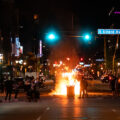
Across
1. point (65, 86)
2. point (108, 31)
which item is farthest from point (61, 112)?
point (65, 86)

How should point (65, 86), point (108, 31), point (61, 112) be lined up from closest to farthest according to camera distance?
point (61, 112) < point (108, 31) < point (65, 86)

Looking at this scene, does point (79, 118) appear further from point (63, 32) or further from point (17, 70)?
point (17, 70)

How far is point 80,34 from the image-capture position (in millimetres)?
31000

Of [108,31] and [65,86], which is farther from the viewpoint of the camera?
[65,86]

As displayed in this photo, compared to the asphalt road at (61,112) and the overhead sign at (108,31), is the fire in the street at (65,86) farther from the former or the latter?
the asphalt road at (61,112)

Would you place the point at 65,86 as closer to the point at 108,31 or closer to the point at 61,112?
the point at 108,31

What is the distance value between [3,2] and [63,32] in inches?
1844

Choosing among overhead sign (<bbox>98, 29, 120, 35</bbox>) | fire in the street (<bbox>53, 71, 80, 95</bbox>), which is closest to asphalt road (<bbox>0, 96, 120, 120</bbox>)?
fire in the street (<bbox>53, 71, 80, 95</bbox>)

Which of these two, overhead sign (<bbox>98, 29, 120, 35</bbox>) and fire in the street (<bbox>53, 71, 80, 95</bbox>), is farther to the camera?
fire in the street (<bbox>53, 71, 80, 95</bbox>)

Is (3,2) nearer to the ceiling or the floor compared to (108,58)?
nearer to the ceiling

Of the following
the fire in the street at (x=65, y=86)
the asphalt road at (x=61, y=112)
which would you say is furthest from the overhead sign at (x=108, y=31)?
the asphalt road at (x=61, y=112)

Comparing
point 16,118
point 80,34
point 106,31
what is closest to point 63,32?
point 80,34

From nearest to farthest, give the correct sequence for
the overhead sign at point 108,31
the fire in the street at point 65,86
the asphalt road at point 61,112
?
the asphalt road at point 61,112, the overhead sign at point 108,31, the fire in the street at point 65,86

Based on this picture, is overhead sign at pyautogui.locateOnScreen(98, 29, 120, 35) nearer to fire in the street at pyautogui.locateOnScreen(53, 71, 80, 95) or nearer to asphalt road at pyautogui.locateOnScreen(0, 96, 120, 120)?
fire in the street at pyautogui.locateOnScreen(53, 71, 80, 95)
